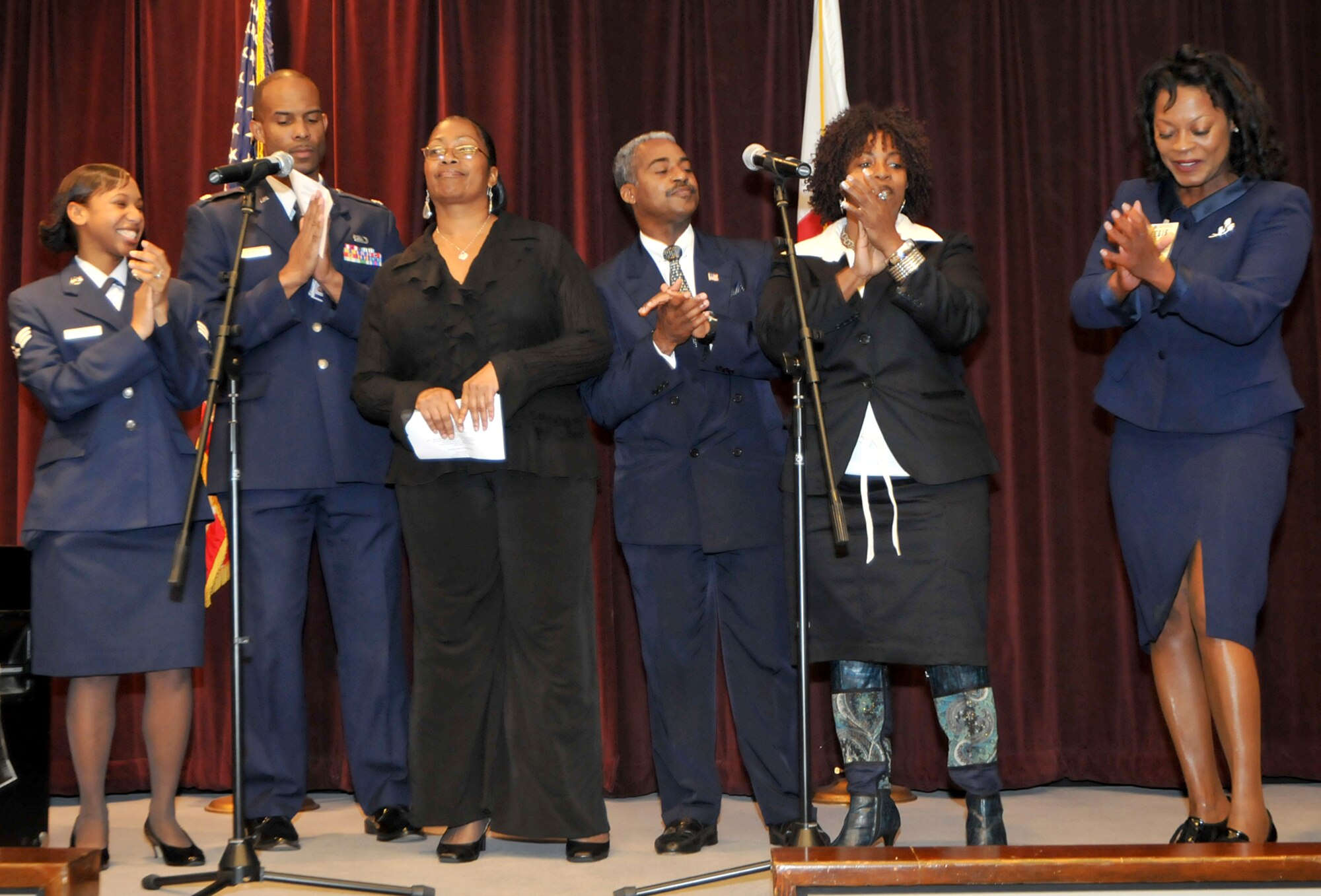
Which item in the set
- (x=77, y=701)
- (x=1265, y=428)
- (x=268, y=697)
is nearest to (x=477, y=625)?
(x=268, y=697)

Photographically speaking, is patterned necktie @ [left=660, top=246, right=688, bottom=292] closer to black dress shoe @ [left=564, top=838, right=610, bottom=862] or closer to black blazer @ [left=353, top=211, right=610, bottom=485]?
black blazer @ [left=353, top=211, right=610, bottom=485]

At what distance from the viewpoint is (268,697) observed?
3.98 m

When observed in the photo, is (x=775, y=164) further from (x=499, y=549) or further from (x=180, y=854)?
(x=180, y=854)

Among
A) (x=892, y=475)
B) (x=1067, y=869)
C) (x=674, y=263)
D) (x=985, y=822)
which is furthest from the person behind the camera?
(x=674, y=263)

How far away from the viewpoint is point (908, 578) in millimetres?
3314

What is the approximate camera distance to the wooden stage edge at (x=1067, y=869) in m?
2.11

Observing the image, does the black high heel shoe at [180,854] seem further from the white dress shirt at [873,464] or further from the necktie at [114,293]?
the white dress shirt at [873,464]

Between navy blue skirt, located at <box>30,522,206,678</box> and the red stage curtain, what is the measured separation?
3.66 ft

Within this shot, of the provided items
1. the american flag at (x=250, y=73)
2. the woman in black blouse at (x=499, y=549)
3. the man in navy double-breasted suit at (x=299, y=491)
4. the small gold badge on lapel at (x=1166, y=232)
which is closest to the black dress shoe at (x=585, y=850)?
the woman in black blouse at (x=499, y=549)

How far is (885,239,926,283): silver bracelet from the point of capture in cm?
320

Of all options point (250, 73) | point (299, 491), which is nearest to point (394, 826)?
point (299, 491)

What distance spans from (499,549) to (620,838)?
1048 mm

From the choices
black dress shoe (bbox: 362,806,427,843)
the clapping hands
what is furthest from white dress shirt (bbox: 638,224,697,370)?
black dress shoe (bbox: 362,806,427,843)

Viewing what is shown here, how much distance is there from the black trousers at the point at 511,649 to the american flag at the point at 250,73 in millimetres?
1808
